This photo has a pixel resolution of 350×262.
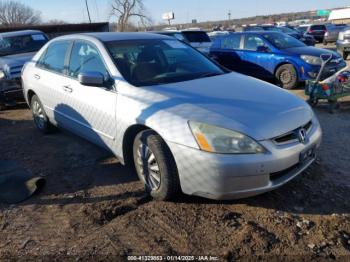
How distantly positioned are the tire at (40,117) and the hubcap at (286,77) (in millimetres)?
6045

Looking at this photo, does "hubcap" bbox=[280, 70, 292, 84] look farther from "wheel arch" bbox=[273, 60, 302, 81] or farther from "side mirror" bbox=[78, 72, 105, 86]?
"side mirror" bbox=[78, 72, 105, 86]

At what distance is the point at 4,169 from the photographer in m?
4.54

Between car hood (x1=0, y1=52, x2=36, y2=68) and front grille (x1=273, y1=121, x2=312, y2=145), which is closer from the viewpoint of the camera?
front grille (x1=273, y1=121, x2=312, y2=145)

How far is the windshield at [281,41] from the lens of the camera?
9.75 metres

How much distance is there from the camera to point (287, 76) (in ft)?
30.1

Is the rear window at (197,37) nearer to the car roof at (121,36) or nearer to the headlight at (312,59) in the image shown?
the headlight at (312,59)

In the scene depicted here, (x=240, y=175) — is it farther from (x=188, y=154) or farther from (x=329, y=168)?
(x=329, y=168)

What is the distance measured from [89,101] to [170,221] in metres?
1.75

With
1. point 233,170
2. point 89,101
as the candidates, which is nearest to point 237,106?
point 233,170

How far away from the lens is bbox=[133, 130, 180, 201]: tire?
323 centimetres

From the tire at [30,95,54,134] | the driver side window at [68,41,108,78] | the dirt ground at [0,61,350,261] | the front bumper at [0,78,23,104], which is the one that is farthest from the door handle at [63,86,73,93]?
the front bumper at [0,78,23,104]

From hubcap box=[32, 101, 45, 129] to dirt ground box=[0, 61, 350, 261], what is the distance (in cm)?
158

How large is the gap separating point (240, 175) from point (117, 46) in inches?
87.7

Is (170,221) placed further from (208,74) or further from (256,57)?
(256,57)
